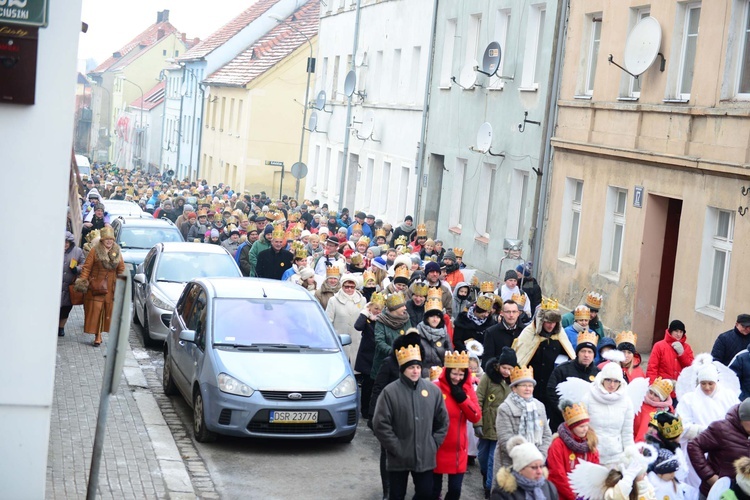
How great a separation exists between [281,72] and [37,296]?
48437mm

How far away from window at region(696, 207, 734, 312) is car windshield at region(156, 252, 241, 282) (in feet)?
23.1

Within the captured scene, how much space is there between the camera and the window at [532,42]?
998 inches

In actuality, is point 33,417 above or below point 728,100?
below

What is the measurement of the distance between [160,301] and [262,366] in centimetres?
579

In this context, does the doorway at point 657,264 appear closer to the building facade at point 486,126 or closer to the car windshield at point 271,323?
the building facade at point 486,126

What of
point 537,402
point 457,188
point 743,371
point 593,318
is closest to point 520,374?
point 537,402

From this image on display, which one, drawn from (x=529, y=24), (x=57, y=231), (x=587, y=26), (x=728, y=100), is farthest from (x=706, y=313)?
(x=57, y=231)

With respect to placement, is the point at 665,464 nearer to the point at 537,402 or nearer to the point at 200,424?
the point at 537,402

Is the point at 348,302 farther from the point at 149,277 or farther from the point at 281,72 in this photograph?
the point at 281,72

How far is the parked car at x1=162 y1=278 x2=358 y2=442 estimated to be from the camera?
38.3 feet

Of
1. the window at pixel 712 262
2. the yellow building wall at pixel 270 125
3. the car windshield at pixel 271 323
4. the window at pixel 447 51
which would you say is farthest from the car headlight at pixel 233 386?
the yellow building wall at pixel 270 125

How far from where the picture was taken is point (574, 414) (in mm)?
8531

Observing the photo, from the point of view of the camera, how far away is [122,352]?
7.00 m

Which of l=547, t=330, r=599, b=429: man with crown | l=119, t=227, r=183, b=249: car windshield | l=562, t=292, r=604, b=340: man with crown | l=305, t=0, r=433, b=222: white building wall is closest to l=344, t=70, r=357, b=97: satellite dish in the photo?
l=305, t=0, r=433, b=222: white building wall
